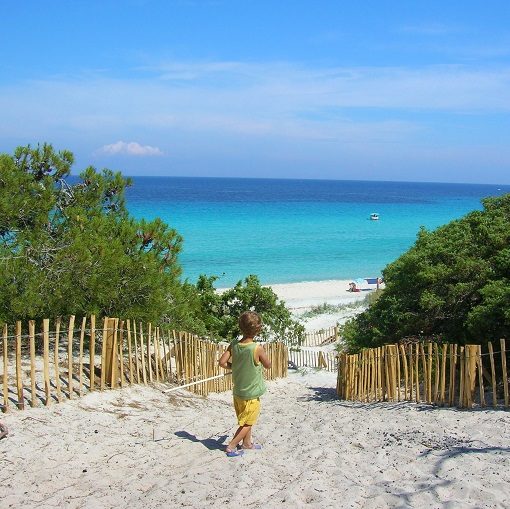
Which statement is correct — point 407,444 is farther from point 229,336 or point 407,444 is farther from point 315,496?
point 229,336

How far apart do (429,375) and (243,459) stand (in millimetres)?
3624

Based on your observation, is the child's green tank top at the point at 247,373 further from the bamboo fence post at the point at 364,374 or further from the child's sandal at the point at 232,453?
the bamboo fence post at the point at 364,374

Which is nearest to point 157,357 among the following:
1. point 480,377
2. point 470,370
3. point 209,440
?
point 209,440

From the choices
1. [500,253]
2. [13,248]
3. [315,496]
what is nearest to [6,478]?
[315,496]

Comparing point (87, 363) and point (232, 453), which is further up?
point (87, 363)

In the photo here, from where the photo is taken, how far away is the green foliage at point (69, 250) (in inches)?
316

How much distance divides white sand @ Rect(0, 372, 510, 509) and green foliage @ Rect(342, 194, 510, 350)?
9.01 ft

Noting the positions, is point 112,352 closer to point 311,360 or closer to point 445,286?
point 445,286

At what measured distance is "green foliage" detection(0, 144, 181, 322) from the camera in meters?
8.03

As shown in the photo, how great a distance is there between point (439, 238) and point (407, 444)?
676 centimetres

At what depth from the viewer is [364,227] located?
7331cm

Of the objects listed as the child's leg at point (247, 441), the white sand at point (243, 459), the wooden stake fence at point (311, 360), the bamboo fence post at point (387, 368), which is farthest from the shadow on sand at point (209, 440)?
the wooden stake fence at point (311, 360)

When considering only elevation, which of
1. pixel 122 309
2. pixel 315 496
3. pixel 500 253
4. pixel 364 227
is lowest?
pixel 315 496

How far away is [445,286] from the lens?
34.4 feet
